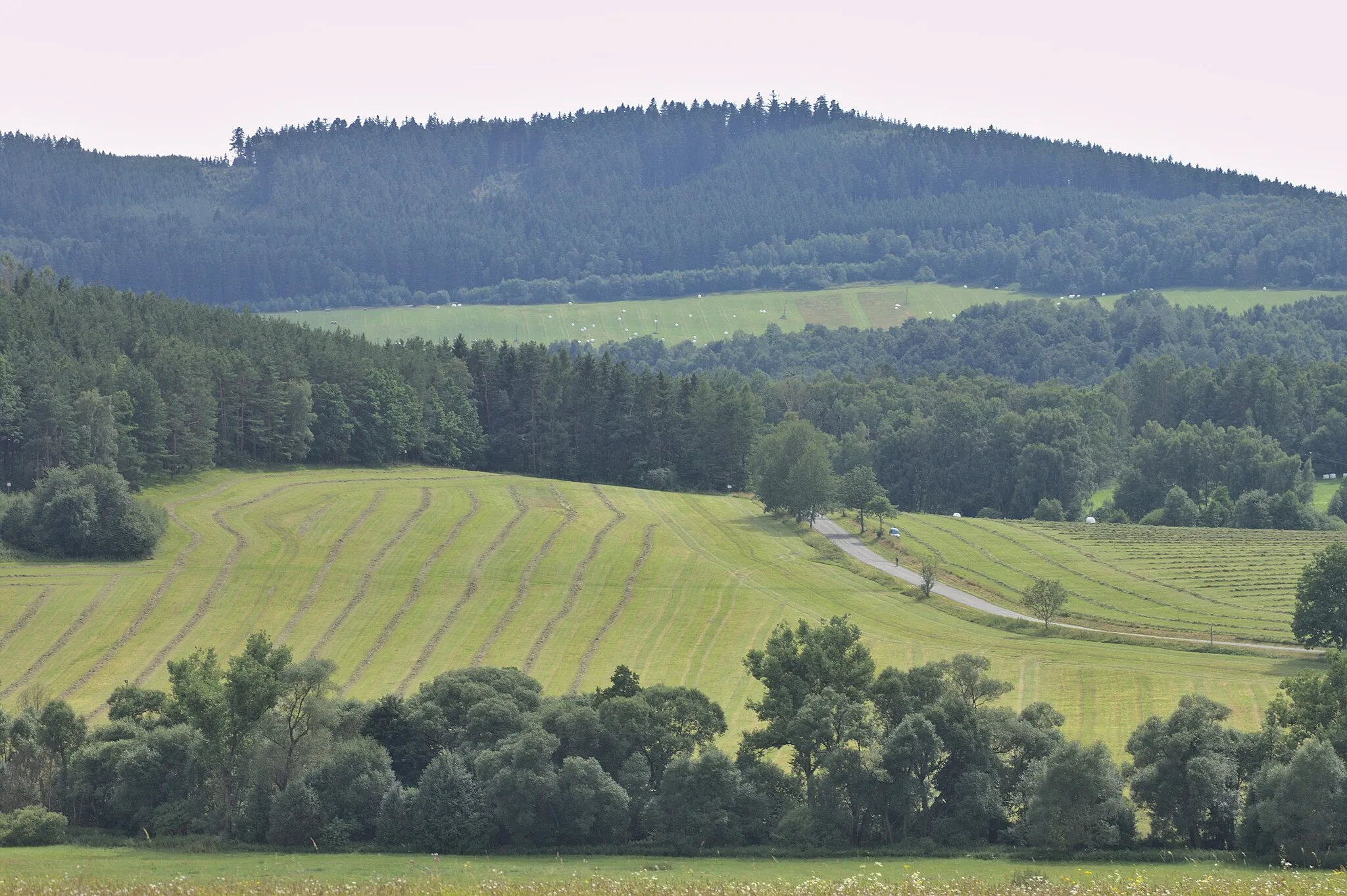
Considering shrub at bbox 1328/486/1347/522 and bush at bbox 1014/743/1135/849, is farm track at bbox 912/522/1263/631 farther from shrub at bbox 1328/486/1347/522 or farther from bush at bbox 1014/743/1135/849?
shrub at bbox 1328/486/1347/522

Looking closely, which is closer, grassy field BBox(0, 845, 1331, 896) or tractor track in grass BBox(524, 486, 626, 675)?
grassy field BBox(0, 845, 1331, 896)

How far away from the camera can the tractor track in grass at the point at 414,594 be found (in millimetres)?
94562

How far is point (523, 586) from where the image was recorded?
371 feet

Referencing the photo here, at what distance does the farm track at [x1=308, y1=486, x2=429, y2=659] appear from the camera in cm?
10035

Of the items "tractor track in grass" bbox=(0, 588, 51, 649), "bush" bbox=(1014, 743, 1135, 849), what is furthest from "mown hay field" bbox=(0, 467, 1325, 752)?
"bush" bbox=(1014, 743, 1135, 849)

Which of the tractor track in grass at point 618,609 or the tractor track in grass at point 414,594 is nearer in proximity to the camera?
the tractor track in grass at point 618,609

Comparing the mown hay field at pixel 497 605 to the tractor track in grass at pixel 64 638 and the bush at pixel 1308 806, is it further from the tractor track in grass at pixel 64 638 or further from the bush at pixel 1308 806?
the bush at pixel 1308 806

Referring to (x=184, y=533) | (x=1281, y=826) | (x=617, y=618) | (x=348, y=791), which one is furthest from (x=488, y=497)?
(x=1281, y=826)

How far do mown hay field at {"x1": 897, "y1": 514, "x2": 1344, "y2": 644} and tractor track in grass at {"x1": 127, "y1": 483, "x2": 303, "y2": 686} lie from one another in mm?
55380

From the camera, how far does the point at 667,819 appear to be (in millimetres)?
61906

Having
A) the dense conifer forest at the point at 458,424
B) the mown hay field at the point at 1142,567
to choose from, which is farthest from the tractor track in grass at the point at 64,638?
the mown hay field at the point at 1142,567

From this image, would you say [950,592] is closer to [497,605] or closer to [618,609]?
[618,609]

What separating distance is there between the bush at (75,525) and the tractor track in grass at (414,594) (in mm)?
20801

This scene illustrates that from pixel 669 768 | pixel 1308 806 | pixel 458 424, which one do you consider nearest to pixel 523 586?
pixel 669 768
